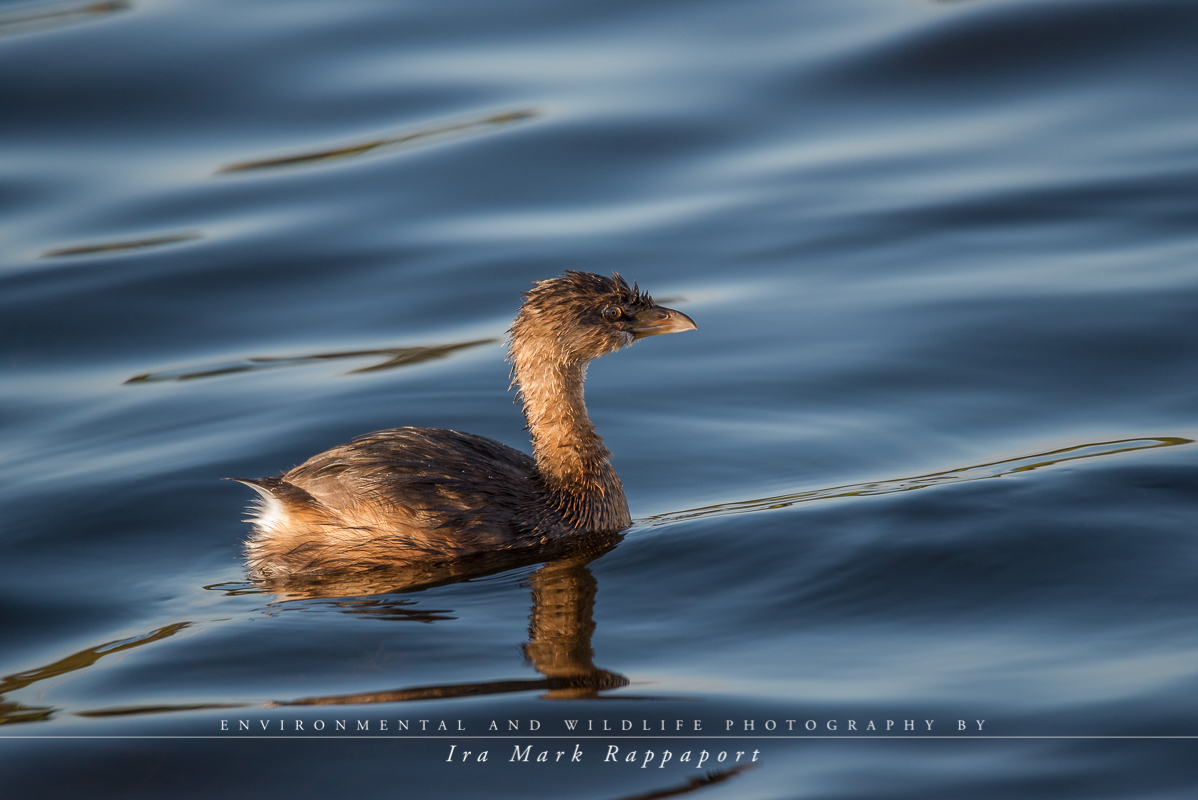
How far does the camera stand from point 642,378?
9070mm

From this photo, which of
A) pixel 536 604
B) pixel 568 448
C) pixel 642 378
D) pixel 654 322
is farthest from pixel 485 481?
pixel 642 378

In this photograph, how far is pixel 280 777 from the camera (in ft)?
16.1

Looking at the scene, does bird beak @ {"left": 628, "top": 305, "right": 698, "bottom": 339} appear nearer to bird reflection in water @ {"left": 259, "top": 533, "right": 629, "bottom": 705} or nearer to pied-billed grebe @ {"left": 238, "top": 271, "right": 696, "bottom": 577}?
pied-billed grebe @ {"left": 238, "top": 271, "right": 696, "bottom": 577}

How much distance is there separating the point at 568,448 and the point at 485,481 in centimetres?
55

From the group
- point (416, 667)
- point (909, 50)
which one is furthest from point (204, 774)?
point (909, 50)

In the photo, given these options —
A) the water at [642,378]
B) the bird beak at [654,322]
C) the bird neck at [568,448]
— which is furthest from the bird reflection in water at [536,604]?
the bird beak at [654,322]

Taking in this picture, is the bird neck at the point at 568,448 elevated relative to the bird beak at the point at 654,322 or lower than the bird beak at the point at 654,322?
lower

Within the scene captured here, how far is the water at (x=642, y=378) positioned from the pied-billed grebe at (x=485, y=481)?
0.31 metres

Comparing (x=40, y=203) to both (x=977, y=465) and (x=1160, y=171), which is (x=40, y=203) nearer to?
(x=977, y=465)

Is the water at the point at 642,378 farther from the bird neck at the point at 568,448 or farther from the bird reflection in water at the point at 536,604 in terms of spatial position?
the bird neck at the point at 568,448

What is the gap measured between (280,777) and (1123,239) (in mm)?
7926

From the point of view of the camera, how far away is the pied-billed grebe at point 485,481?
638cm

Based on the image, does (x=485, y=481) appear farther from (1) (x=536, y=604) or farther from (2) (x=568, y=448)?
(1) (x=536, y=604)

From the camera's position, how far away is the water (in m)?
5.12
